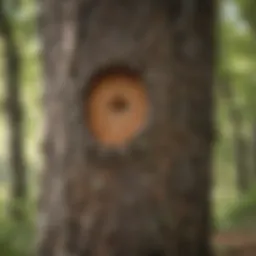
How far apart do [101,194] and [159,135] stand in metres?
0.33

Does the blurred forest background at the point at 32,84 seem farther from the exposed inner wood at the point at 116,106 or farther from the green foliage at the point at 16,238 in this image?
the exposed inner wood at the point at 116,106

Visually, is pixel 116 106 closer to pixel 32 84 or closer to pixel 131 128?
pixel 131 128

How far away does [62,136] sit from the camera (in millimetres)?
2770

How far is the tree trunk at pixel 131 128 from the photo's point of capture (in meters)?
2.68

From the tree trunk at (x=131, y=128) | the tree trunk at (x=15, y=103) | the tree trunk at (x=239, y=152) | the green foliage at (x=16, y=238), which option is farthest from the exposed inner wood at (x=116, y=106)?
the tree trunk at (x=239, y=152)

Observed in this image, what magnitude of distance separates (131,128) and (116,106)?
0.12m

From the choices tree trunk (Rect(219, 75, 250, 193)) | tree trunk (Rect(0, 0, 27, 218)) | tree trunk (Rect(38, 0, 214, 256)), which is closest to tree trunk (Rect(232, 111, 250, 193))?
tree trunk (Rect(219, 75, 250, 193))

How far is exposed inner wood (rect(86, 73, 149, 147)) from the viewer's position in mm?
2719

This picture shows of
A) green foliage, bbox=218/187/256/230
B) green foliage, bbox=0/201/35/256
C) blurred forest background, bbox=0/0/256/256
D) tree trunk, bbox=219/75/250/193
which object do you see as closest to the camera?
green foliage, bbox=0/201/35/256

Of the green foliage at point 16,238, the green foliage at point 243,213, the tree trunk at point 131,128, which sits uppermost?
the tree trunk at point 131,128

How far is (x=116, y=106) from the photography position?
2.78 meters

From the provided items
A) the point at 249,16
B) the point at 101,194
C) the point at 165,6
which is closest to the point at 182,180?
the point at 101,194

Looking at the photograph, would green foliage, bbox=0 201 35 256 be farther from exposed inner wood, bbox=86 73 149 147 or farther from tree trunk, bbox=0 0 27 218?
tree trunk, bbox=0 0 27 218

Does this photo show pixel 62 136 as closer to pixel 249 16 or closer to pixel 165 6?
pixel 165 6
